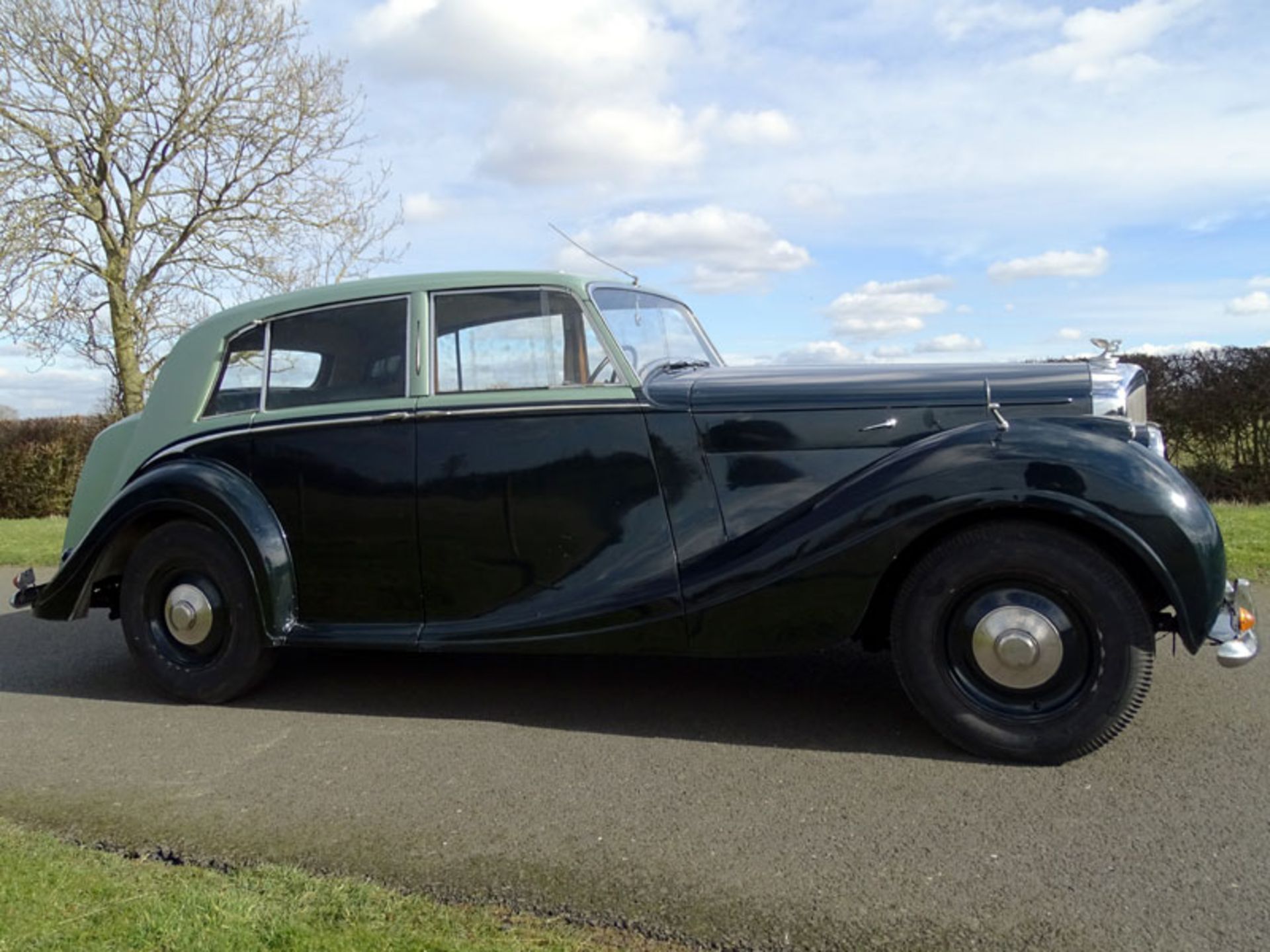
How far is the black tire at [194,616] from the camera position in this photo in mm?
4598

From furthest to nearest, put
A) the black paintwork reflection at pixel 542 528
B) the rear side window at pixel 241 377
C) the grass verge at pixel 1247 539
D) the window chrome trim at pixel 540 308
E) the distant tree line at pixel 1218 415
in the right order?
the distant tree line at pixel 1218 415 → the grass verge at pixel 1247 539 → the rear side window at pixel 241 377 → the window chrome trim at pixel 540 308 → the black paintwork reflection at pixel 542 528

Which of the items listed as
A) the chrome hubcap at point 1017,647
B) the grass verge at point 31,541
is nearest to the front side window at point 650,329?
the chrome hubcap at point 1017,647

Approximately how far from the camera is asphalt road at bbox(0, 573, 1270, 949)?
2.65m

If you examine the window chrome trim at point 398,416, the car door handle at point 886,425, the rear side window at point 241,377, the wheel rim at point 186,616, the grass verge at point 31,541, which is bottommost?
the grass verge at point 31,541

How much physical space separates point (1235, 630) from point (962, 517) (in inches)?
39.9

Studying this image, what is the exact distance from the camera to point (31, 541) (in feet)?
35.6

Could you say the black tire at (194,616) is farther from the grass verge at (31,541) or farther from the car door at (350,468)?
the grass verge at (31,541)

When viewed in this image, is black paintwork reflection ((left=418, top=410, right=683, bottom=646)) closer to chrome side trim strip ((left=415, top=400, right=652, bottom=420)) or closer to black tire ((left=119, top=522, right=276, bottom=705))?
chrome side trim strip ((left=415, top=400, right=652, bottom=420))

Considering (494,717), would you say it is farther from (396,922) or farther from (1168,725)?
(1168,725)

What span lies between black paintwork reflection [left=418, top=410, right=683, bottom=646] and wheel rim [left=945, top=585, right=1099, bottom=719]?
1.07m

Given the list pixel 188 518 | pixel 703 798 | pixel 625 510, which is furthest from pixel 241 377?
pixel 703 798

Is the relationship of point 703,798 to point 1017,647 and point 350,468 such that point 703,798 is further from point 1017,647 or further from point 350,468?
point 350,468

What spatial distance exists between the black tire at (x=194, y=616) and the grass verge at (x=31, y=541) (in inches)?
158

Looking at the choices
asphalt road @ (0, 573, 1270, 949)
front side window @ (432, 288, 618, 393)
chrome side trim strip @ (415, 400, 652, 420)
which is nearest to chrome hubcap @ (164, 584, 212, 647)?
asphalt road @ (0, 573, 1270, 949)
